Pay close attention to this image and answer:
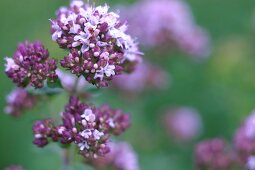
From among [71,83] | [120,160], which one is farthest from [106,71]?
[120,160]

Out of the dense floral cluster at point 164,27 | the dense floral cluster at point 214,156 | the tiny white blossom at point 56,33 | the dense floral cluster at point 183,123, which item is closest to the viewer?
the tiny white blossom at point 56,33

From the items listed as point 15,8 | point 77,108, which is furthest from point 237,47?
point 77,108

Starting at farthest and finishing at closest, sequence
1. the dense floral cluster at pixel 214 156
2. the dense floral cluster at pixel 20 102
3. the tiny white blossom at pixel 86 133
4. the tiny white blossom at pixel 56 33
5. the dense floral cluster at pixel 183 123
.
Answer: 1. the dense floral cluster at pixel 183 123
2. the dense floral cluster at pixel 214 156
3. the dense floral cluster at pixel 20 102
4. the tiny white blossom at pixel 56 33
5. the tiny white blossom at pixel 86 133

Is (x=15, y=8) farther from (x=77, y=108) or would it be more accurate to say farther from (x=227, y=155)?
(x=77, y=108)

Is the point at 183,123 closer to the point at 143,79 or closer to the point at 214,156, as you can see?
the point at 143,79

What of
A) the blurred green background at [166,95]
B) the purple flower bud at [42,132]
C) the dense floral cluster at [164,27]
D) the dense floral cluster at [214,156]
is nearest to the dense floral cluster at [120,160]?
the dense floral cluster at [214,156]

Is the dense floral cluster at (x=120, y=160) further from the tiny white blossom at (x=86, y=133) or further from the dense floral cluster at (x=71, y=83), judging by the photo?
the tiny white blossom at (x=86, y=133)
